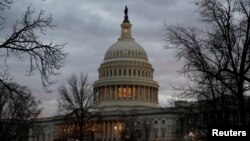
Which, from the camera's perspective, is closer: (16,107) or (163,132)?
(16,107)

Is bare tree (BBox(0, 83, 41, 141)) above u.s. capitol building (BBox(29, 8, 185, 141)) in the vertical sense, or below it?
below

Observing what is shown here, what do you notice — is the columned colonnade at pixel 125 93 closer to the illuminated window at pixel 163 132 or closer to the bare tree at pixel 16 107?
the illuminated window at pixel 163 132

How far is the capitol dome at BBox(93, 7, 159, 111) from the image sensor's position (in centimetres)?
17812

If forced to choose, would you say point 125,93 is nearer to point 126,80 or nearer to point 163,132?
point 126,80

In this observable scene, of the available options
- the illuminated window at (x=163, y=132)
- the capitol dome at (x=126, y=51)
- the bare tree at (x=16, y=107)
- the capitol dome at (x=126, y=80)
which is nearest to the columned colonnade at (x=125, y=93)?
the capitol dome at (x=126, y=80)

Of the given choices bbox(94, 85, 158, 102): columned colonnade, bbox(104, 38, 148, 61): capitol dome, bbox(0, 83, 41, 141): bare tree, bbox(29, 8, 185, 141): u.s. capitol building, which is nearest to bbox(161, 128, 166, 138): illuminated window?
bbox(29, 8, 185, 141): u.s. capitol building

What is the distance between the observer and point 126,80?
18000cm

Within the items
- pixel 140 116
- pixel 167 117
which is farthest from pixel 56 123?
pixel 167 117

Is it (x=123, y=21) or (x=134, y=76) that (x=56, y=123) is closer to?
(x=134, y=76)

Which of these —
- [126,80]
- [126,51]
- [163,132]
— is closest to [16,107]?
[163,132]

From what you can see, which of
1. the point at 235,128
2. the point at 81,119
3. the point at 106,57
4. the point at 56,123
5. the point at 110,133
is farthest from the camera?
the point at 106,57

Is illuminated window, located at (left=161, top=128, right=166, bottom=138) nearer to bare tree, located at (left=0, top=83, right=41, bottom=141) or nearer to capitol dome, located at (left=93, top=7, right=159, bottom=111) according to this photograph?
capitol dome, located at (left=93, top=7, right=159, bottom=111)

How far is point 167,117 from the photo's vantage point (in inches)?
6038

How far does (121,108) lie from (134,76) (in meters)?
16.4
